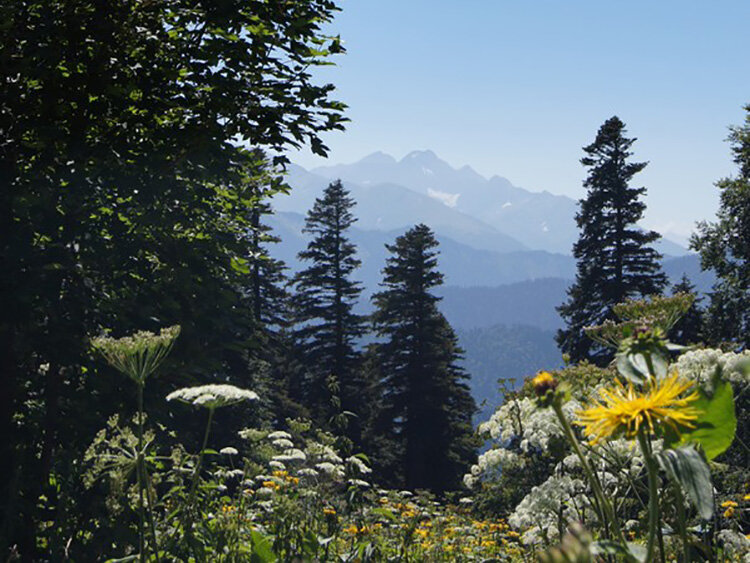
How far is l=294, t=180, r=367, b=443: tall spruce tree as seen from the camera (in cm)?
3712

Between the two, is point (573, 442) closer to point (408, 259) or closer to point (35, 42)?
point (35, 42)

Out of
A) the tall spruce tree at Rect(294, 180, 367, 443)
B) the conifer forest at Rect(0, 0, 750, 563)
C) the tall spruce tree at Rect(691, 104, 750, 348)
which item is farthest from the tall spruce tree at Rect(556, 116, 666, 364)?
the conifer forest at Rect(0, 0, 750, 563)

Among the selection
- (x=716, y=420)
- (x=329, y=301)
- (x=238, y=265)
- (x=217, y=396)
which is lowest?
(x=217, y=396)

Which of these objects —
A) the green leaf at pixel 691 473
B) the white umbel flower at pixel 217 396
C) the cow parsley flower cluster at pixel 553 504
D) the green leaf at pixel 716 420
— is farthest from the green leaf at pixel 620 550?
the white umbel flower at pixel 217 396

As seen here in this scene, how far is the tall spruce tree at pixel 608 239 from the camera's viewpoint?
104ft

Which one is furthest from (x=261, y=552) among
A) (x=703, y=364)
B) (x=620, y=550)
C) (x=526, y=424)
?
(x=703, y=364)

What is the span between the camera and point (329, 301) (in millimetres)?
39281

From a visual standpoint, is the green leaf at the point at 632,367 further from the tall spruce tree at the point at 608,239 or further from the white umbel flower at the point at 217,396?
the tall spruce tree at the point at 608,239

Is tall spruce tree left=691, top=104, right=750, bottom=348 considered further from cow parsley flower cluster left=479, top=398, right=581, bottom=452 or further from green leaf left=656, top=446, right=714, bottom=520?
green leaf left=656, top=446, right=714, bottom=520

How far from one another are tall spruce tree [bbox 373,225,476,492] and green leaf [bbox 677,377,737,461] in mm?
31392

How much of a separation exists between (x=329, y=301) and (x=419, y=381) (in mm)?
7958

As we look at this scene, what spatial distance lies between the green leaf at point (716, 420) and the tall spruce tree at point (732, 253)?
26.3 m

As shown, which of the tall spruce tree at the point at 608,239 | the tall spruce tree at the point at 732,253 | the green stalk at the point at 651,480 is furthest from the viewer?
the tall spruce tree at the point at 608,239

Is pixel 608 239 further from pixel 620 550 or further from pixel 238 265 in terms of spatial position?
pixel 620 550
